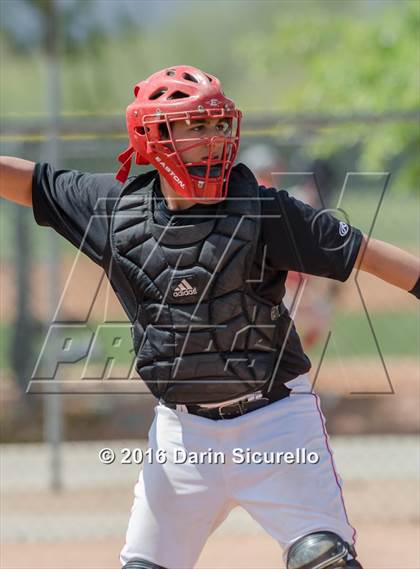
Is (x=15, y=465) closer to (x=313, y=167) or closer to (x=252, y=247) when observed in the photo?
(x=313, y=167)

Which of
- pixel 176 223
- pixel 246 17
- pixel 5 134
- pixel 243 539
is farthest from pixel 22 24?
pixel 246 17

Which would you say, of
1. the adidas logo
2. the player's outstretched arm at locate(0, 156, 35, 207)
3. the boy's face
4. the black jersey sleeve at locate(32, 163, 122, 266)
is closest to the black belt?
the adidas logo

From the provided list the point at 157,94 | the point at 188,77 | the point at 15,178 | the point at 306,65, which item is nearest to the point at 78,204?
the point at 15,178

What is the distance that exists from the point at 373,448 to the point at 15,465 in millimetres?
2800

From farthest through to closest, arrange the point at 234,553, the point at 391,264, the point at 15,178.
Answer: the point at 234,553 → the point at 15,178 → the point at 391,264

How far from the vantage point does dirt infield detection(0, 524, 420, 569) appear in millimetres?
5852

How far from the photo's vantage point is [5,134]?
23.3 ft

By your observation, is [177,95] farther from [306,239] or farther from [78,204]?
[306,239]

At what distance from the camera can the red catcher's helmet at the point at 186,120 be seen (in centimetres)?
362

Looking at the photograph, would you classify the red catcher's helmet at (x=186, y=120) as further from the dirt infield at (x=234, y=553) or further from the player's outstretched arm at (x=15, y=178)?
the dirt infield at (x=234, y=553)

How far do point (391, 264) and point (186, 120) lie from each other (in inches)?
34.1

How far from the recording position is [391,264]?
142 inches

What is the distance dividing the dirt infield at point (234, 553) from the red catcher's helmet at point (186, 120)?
114 inches

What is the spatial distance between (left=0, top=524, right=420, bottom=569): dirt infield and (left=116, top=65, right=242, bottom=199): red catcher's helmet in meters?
2.89
